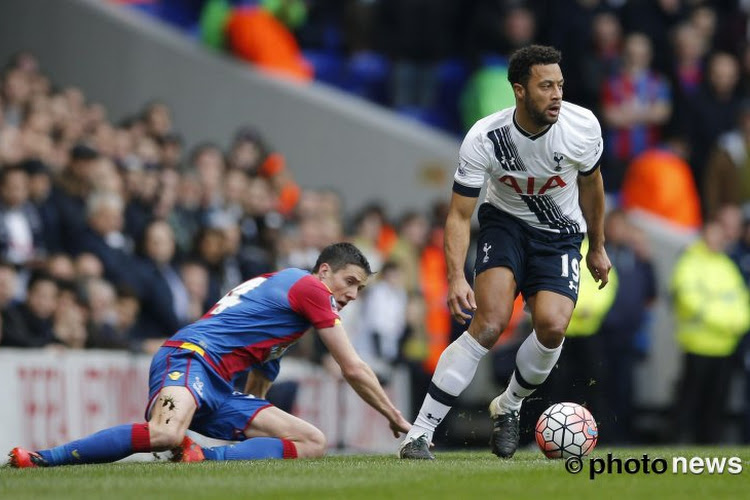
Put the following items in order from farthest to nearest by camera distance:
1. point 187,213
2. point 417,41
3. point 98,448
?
point 417,41 < point 187,213 < point 98,448

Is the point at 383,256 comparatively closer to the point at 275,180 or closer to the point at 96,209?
the point at 275,180

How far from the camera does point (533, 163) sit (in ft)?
31.2

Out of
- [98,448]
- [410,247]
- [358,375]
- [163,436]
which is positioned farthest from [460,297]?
[410,247]

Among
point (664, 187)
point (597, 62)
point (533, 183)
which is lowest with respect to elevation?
point (533, 183)

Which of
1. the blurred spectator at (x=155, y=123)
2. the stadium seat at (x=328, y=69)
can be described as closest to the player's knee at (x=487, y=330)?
the blurred spectator at (x=155, y=123)

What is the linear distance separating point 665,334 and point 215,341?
357 inches

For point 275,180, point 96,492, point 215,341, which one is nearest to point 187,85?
point 275,180

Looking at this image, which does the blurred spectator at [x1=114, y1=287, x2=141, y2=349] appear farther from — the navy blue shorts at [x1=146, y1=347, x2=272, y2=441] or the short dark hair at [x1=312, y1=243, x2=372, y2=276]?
the short dark hair at [x1=312, y1=243, x2=372, y2=276]

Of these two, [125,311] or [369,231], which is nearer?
[125,311]

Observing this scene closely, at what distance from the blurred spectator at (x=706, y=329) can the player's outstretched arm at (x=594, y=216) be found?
6268 mm

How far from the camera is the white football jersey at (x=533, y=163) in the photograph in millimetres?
9453

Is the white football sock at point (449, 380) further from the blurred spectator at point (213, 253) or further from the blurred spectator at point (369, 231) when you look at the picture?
the blurred spectator at point (369, 231)

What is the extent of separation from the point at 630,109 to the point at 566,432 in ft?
31.0

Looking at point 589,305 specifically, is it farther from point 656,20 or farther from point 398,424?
point 398,424
